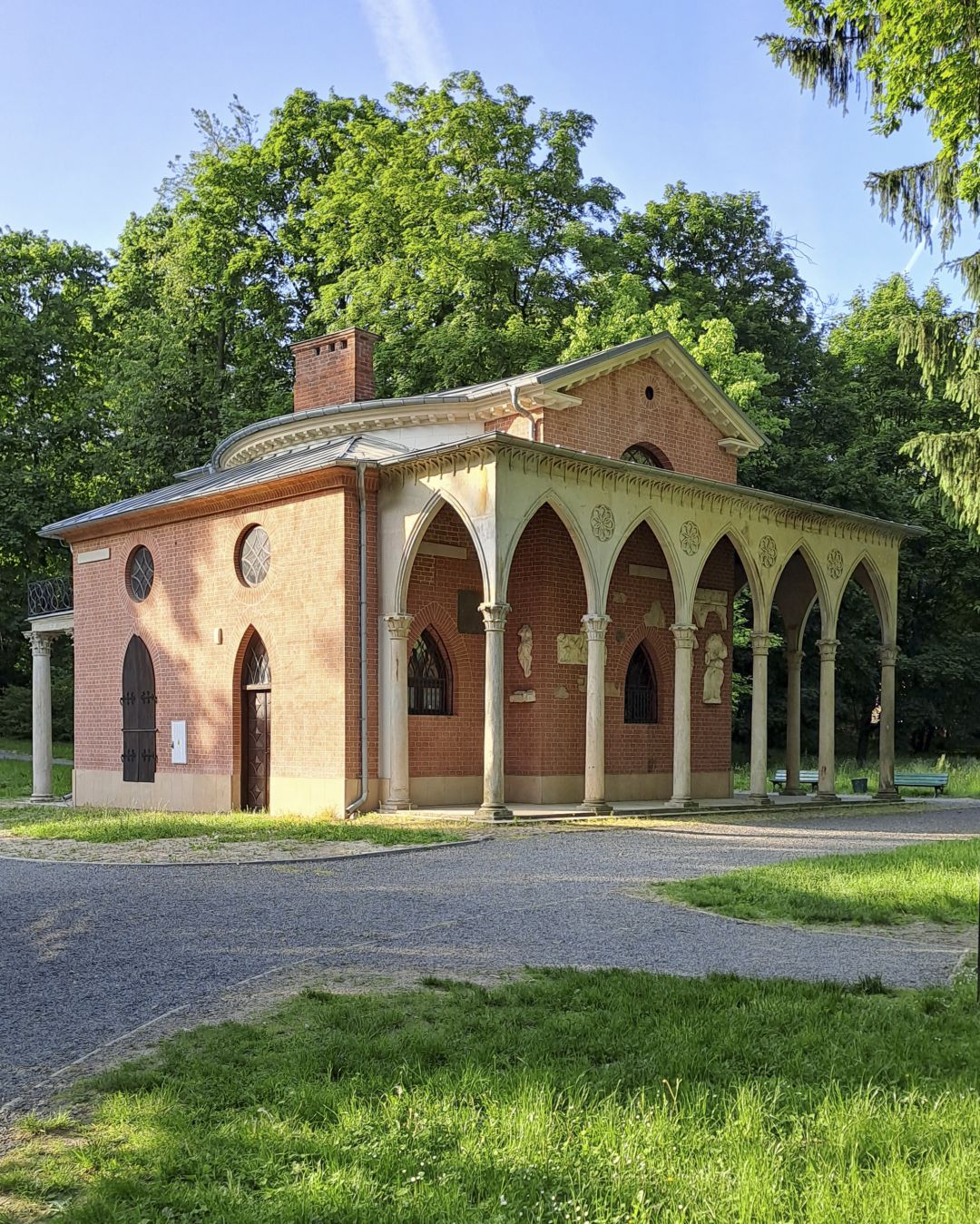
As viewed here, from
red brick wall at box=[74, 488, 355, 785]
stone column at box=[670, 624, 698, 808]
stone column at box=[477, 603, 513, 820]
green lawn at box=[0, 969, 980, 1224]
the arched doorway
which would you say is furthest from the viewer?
the arched doorway

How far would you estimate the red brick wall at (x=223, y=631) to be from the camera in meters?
19.3

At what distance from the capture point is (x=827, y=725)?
906 inches

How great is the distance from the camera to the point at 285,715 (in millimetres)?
20156

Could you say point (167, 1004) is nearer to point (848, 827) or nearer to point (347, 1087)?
point (347, 1087)

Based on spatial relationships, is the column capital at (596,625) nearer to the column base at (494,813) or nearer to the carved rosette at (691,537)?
the carved rosette at (691,537)

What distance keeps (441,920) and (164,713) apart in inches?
593

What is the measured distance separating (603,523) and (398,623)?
3.36 metres

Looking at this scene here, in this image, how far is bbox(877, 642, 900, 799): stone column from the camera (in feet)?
77.6

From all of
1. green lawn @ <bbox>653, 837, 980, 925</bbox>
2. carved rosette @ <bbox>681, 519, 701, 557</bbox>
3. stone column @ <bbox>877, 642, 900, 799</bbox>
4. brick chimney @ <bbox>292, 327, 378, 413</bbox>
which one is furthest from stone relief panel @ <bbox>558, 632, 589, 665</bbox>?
green lawn @ <bbox>653, 837, 980, 925</bbox>

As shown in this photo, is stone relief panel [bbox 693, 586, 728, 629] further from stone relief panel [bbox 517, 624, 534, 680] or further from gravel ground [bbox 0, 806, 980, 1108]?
gravel ground [bbox 0, 806, 980, 1108]

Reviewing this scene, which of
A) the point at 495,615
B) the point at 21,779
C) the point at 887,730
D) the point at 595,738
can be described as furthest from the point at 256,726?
the point at 21,779

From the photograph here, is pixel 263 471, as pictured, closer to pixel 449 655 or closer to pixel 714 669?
pixel 449 655

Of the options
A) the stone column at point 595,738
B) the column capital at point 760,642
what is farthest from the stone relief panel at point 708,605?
the stone column at point 595,738

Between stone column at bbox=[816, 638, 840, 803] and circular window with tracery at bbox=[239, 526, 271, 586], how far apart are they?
9.85 metres
